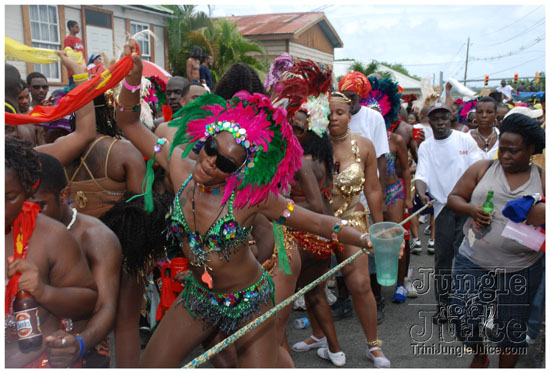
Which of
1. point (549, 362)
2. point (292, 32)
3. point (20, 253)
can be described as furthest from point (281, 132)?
point (292, 32)

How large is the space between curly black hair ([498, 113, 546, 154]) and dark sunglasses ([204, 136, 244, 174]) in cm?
213

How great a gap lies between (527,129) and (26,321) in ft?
10.7

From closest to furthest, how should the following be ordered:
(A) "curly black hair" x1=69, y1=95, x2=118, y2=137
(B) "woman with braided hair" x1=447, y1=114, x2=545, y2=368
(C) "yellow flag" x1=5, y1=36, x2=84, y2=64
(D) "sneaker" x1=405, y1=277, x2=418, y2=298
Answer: (C) "yellow flag" x1=5, y1=36, x2=84, y2=64
(B) "woman with braided hair" x1=447, y1=114, x2=545, y2=368
(A) "curly black hair" x1=69, y1=95, x2=118, y2=137
(D) "sneaker" x1=405, y1=277, x2=418, y2=298

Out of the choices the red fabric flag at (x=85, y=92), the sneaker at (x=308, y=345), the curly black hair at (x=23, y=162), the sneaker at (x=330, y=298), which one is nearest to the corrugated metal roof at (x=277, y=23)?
the sneaker at (x=330, y=298)

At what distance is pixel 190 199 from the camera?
2693 mm

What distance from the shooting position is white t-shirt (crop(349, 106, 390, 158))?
207 inches

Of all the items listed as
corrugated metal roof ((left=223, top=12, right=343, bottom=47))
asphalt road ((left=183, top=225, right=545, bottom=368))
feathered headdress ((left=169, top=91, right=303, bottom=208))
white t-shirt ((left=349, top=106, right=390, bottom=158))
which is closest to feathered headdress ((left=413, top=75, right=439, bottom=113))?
white t-shirt ((left=349, top=106, right=390, bottom=158))

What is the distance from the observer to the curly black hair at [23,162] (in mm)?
2068

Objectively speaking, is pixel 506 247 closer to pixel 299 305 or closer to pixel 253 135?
pixel 253 135

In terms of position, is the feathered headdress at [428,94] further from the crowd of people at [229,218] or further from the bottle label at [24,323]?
the bottle label at [24,323]

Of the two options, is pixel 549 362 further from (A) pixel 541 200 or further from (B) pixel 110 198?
(B) pixel 110 198

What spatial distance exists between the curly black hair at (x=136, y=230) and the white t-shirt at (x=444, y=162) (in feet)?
9.47

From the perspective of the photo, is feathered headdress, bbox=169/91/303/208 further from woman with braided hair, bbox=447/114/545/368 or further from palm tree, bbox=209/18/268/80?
palm tree, bbox=209/18/268/80

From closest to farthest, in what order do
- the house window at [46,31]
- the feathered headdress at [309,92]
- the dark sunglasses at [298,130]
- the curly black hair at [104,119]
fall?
the feathered headdress at [309,92]
the curly black hair at [104,119]
the dark sunglasses at [298,130]
the house window at [46,31]
